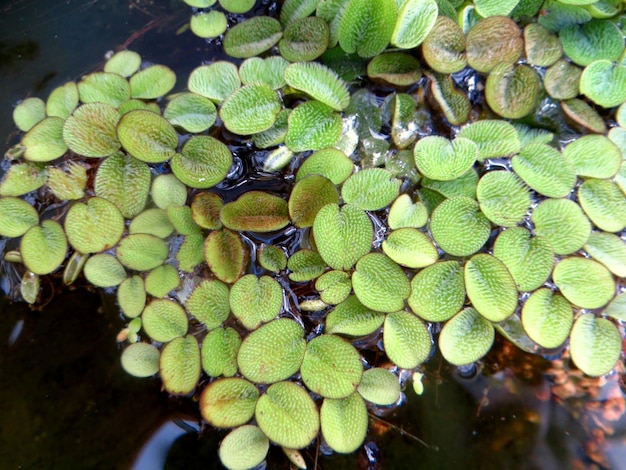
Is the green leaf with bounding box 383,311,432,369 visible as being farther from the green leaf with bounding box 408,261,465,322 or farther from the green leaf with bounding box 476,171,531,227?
the green leaf with bounding box 476,171,531,227

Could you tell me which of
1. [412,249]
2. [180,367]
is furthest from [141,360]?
[412,249]

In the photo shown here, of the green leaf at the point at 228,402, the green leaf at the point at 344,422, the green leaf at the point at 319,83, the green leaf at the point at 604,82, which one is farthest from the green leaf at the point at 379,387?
the green leaf at the point at 604,82

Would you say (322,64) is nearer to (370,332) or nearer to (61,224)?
(370,332)

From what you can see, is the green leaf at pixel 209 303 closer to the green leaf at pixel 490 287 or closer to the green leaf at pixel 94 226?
the green leaf at pixel 94 226

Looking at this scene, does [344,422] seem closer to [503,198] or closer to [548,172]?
[503,198]

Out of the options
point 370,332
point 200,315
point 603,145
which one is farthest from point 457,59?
point 200,315

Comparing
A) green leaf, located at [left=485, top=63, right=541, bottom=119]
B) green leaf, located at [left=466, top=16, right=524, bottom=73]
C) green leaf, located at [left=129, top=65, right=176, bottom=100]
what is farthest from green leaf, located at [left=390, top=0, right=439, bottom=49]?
green leaf, located at [left=129, top=65, right=176, bottom=100]
